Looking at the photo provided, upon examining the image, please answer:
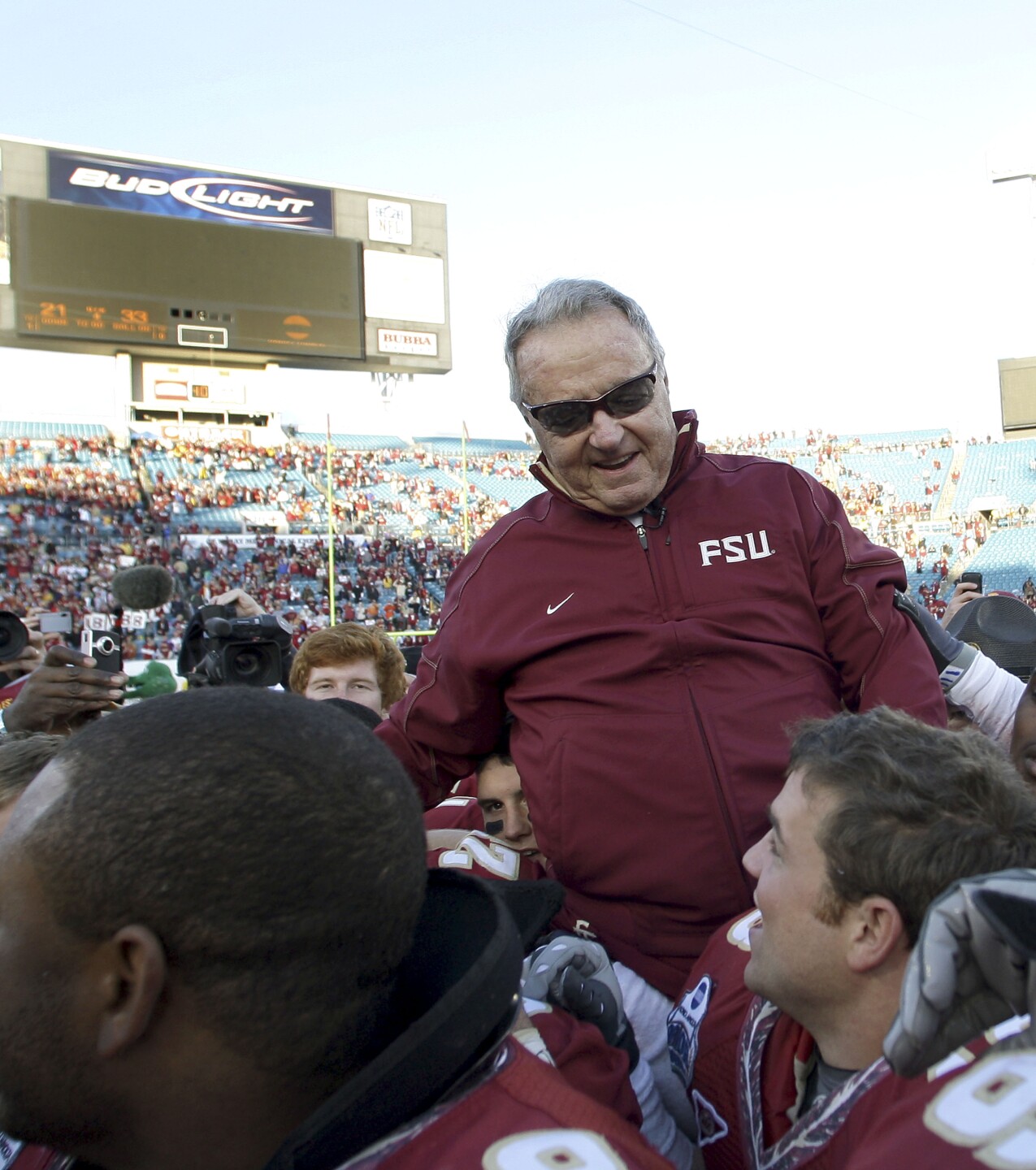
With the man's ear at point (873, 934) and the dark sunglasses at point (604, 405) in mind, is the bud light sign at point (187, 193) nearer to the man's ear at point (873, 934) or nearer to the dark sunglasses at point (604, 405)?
the dark sunglasses at point (604, 405)

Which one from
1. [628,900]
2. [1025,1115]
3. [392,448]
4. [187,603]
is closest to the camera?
[1025,1115]

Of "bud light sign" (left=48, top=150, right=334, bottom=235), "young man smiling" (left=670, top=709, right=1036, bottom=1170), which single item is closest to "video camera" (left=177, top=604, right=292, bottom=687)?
"young man smiling" (left=670, top=709, right=1036, bottom=1170)

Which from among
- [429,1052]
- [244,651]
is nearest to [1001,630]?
[244,651]

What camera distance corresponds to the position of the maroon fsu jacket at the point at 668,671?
5.77 feet

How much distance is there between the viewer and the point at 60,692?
260 cm

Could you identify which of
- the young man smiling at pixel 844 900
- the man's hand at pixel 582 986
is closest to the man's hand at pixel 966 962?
the young man smiling at pixel 844 900

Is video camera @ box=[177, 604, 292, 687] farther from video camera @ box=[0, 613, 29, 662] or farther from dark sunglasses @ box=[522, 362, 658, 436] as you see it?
dark sunglasses @ box=[522, 362, 658, 436]

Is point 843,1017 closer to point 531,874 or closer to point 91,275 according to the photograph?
point 531,874

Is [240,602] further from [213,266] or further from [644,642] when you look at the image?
[213,266]

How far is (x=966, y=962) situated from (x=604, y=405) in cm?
125

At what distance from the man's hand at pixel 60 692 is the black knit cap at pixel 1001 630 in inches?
105

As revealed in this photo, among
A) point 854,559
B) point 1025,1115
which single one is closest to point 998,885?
point 1025,1115

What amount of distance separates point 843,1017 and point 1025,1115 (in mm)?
506

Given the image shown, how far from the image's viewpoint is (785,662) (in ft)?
6.08
